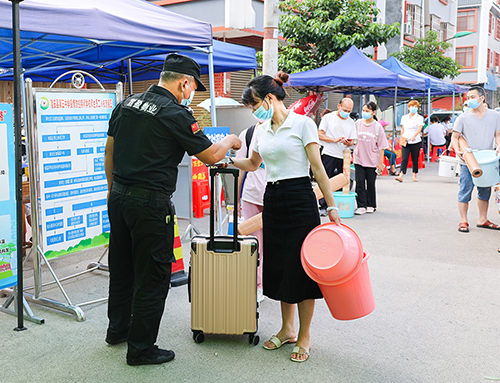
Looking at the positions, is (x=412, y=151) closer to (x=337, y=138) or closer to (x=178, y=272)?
(x=337, y=138)

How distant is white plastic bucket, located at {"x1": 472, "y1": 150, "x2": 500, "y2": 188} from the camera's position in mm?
6973

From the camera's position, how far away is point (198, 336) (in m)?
3.83

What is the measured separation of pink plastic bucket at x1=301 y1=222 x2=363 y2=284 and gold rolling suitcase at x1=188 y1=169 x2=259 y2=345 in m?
0.46

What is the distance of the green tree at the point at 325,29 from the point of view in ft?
51.2

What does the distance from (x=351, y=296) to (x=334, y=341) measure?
2.18 feet

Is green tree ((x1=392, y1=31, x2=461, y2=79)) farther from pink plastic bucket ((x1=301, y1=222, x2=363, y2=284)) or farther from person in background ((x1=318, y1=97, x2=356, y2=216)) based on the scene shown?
pink plastic bucket ((x1=301, y1=222, x2=363, y2=284))

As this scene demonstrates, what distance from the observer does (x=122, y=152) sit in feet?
11.2

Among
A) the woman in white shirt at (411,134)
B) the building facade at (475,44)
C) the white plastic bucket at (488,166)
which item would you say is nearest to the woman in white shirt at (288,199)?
the white plastic bucket at (488,166)

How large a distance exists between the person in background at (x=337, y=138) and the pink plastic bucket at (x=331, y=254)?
5282 millimetres

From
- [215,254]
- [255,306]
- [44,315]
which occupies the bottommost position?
[44,315]

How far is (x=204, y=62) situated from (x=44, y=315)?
4.79 m

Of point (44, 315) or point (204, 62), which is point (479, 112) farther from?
point (44, 315)

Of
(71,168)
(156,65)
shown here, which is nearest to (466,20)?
(156,65)

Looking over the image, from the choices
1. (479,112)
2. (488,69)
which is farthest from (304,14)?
(488,69)
